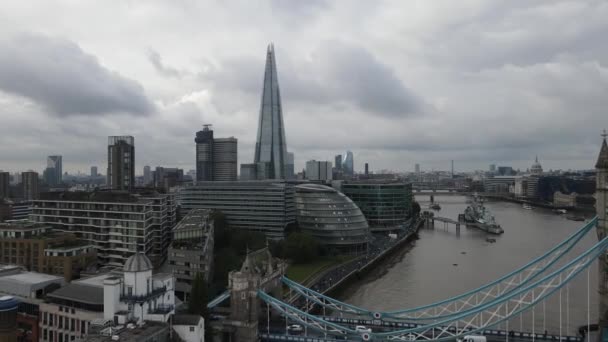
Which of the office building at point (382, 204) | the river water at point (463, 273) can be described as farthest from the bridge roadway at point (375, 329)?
the office building at point (382, 204)

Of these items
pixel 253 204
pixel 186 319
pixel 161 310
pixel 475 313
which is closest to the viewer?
pixel 186 319

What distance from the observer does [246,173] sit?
4633 inches

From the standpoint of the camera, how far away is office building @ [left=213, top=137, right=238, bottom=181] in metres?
141

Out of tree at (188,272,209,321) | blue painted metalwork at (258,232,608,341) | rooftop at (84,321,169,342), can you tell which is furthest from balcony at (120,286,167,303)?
blue painted metalwork at (258,232,608,341)

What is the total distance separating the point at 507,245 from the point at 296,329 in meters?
42.8

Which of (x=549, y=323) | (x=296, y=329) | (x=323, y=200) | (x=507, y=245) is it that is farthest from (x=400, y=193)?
(x=296, y=329)

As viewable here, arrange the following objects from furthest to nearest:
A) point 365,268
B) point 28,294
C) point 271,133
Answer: point 271,133, point 365,268, point 28,294

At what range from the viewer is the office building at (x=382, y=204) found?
71.6 m

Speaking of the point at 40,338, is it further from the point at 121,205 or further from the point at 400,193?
the point at 400,193

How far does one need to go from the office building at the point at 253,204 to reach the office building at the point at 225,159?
8426 centimetres

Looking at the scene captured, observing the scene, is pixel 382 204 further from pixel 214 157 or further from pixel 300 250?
pixel 214 157

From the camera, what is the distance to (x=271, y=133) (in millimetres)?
99625

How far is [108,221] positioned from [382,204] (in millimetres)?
42875

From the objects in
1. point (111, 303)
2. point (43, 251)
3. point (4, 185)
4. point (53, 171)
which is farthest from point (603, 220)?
point (53, 171)
